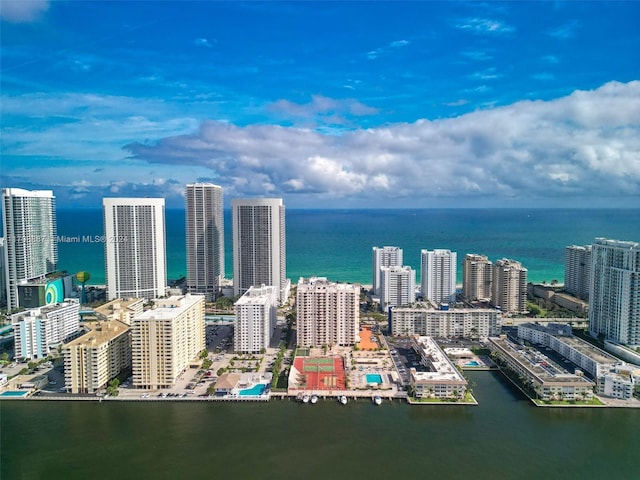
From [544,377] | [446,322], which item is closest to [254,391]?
[544,377]

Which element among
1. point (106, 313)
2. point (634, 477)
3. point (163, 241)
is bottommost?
point (634, 477)

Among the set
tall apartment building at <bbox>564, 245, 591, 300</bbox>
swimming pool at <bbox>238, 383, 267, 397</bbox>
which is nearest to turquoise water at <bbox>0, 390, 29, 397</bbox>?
swimming pool at <bbox>238, 383, 267, 397</bbox>

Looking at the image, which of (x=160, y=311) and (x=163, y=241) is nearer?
(x=160, y=311)

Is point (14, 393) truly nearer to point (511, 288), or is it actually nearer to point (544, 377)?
point (544, 377)

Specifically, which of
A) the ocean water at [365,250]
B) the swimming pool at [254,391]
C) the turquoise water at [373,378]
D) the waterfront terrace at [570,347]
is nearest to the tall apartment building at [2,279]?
the ocean water at [365,250]

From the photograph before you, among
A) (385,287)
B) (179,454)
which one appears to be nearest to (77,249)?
(385,287)

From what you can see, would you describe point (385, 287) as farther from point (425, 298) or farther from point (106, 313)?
point (106, 313)

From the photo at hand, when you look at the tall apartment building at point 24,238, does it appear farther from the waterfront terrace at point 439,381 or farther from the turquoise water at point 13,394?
the waterfront terrace at point 439,381
